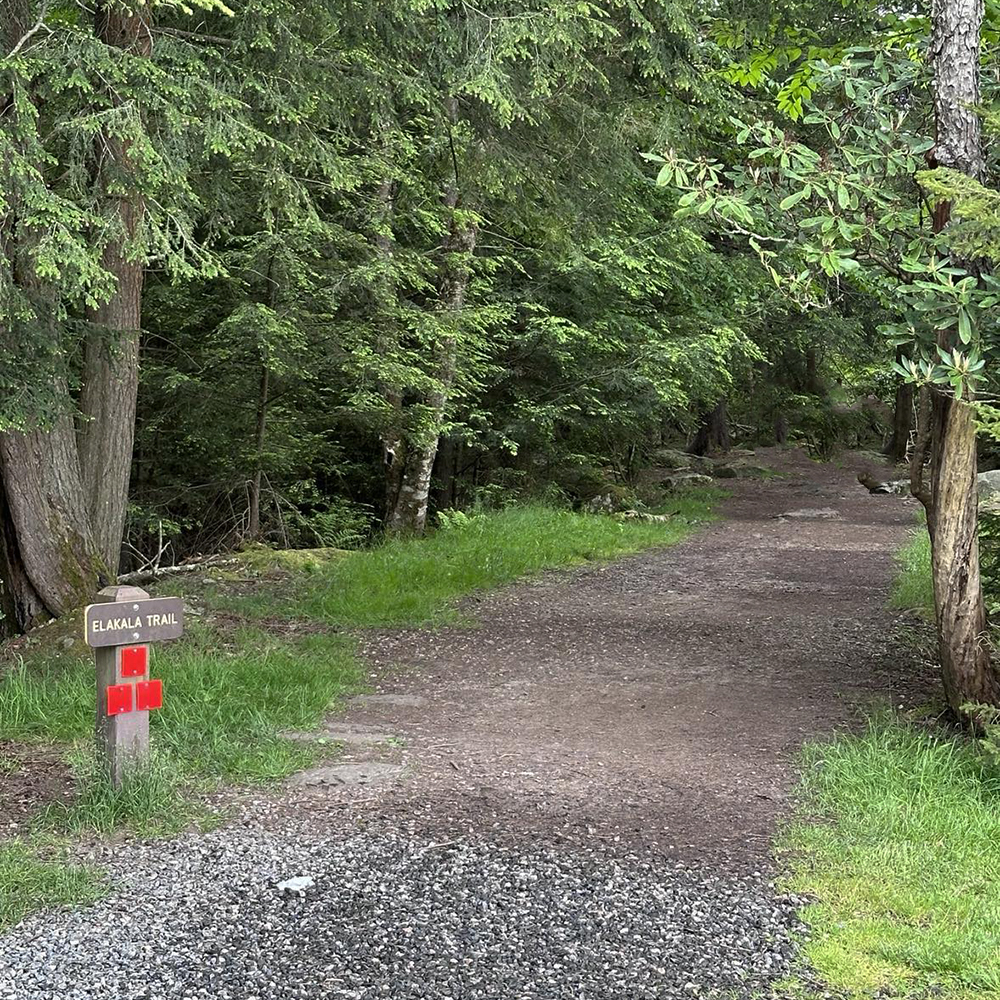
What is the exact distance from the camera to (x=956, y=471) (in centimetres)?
526

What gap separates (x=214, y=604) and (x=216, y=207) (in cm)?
315

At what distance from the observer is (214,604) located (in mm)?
8508

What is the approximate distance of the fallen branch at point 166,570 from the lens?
31.1 feet

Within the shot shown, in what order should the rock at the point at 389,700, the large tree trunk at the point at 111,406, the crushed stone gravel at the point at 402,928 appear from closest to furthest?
→ the crushed stone gravel at the point at 402,928 < the rock at the point at 389,700 < the large tree trunk at the point at 111,406

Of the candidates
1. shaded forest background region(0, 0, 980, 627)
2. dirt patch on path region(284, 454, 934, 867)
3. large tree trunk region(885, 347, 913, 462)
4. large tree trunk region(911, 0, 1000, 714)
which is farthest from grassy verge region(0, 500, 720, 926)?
large tree trunk region(885, 347, 913, 462)

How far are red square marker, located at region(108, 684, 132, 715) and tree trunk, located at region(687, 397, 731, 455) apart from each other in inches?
783

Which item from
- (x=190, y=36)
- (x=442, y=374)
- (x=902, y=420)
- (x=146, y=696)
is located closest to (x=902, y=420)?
(x=902, y=420)

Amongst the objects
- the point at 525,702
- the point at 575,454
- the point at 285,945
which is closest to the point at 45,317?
the point at 525,702

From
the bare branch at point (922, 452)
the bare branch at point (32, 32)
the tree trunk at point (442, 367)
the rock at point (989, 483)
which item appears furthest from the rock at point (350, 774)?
the rock at point (989, 483)

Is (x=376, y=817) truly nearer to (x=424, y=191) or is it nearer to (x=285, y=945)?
(x=285, y=945)

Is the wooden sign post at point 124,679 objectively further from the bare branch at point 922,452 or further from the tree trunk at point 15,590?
the bare branch at point 922,452

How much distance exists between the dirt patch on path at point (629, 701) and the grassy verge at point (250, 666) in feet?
1.17

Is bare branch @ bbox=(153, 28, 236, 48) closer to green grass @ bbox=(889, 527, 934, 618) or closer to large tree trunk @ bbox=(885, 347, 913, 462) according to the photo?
green grass @ bbox=(889, 527, 934, 618)

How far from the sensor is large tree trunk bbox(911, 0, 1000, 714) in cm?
514
